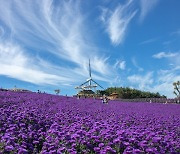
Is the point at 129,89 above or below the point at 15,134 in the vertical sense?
above

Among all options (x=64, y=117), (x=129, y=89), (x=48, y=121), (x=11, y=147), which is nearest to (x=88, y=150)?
(x=11, y=147)

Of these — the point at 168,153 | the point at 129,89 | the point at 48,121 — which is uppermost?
the point at 129,89

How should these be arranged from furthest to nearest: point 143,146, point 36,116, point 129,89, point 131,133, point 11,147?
point 129,89
point 36,116
point 131,133
point 143,146
point 11,147

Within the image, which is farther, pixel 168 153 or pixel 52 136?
pixel 52 136

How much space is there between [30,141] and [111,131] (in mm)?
1578

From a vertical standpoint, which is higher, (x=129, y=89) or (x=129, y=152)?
(x=129, y=89)

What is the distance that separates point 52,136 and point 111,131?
1098 mm

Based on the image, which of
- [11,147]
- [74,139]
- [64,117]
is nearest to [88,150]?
[74,139]

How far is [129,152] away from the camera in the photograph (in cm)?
538

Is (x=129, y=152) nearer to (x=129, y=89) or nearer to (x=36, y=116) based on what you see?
(x=36, y=116)

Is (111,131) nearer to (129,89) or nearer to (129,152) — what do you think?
(129,152)

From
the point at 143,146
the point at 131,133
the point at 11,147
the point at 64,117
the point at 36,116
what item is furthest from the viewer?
the point at 64,117

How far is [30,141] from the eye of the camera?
6.90m

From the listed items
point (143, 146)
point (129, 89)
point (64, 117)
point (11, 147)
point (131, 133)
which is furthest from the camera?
point (129, 89)
